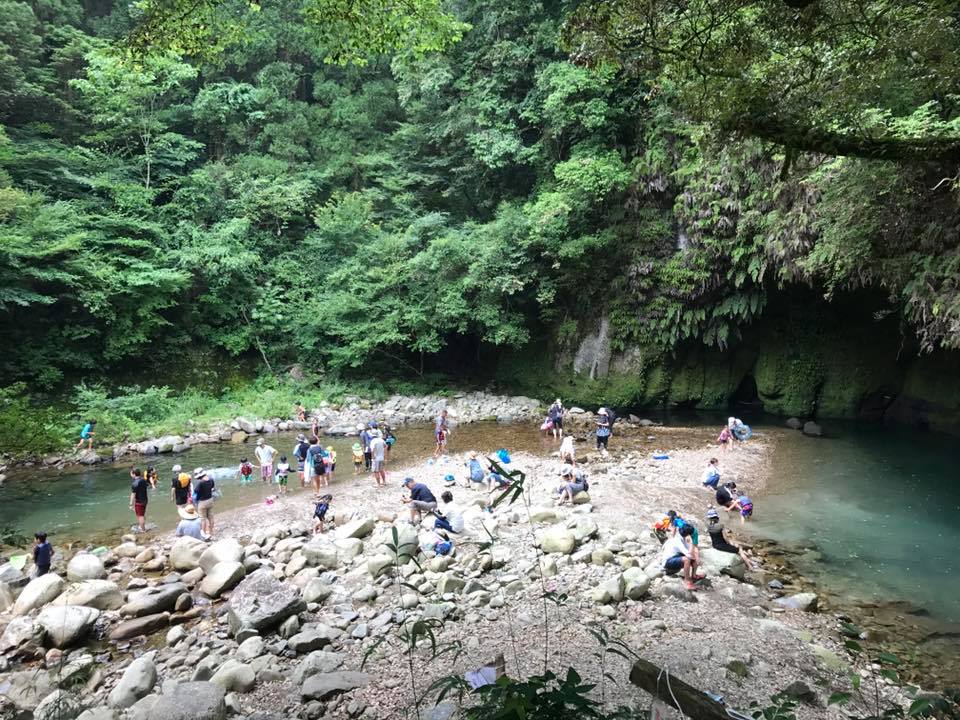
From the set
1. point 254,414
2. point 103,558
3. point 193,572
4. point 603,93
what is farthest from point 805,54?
point 254,414

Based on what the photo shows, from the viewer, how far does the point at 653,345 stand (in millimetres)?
17953

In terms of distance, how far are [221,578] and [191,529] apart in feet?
7.15

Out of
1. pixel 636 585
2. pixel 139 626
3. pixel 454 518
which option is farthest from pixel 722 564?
pixel 139 626

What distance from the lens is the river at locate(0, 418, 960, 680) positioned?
7.49 meters

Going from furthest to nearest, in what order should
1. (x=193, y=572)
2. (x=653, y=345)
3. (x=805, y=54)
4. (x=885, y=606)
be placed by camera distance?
(x=653, y=345), (x=193, y=572), (x=885, y=606), (x=805, y=54)

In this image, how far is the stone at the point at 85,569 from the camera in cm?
799

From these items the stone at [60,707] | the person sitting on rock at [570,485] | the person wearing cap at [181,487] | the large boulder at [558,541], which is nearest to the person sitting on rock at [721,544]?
the large boulder at [558,541]

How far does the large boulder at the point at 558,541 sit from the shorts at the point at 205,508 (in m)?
5.76

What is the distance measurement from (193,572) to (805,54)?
9.82 m

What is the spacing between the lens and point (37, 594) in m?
7.21

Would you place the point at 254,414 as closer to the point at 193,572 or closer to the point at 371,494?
the point at 371,494

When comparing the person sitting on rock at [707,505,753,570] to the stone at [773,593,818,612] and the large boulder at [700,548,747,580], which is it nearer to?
the large boulder at [700,548,747,580]

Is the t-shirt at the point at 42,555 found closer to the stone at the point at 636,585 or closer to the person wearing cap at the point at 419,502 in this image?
the person wearing cap at the point at 419,502

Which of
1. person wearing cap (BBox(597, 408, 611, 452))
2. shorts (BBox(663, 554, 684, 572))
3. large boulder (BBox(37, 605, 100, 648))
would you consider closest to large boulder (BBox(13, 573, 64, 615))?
large boulder (BBox(37, 605, 100, 648))
